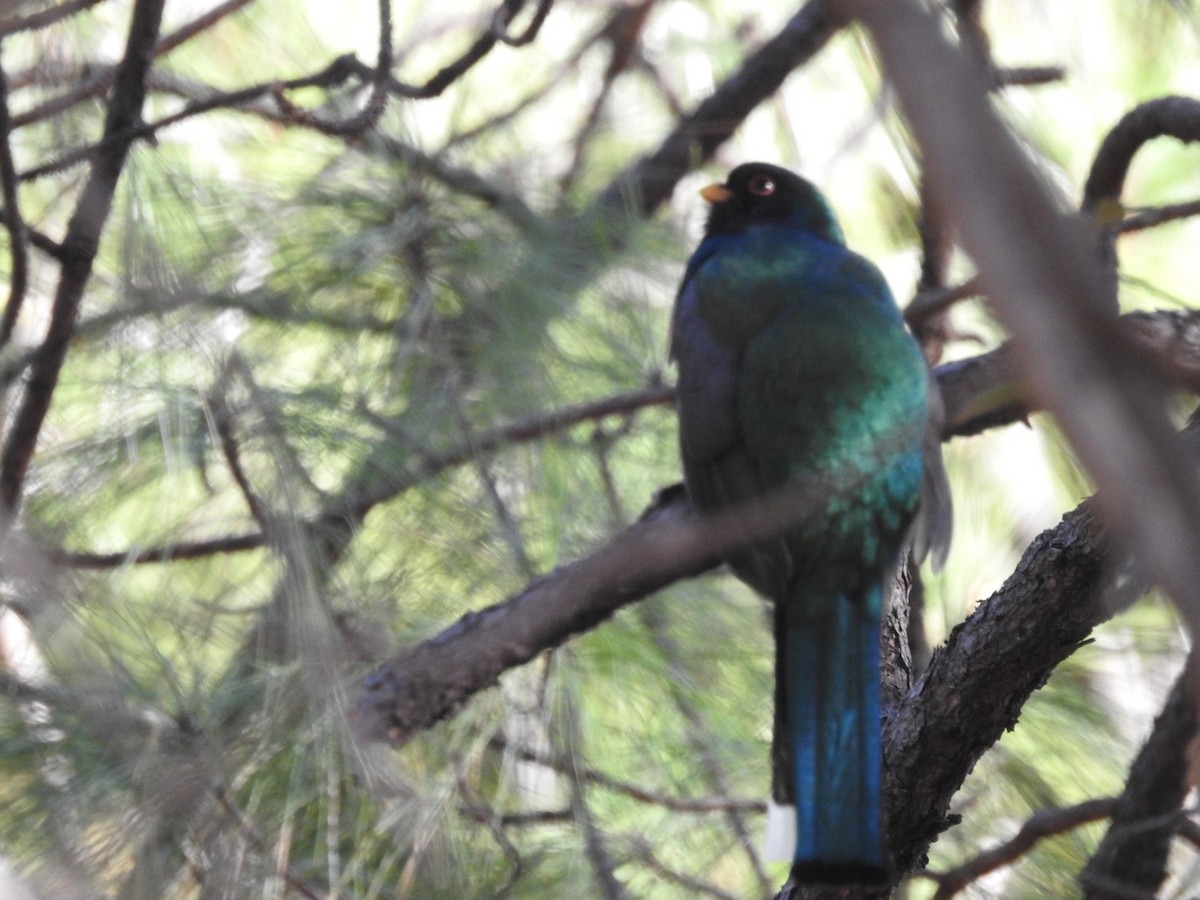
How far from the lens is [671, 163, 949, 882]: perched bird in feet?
5.48

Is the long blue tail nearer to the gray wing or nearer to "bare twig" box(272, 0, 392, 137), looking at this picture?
the gray wing

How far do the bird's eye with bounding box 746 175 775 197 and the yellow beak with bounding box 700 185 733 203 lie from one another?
0.13 feet

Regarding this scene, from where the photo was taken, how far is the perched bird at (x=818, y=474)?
1671 millimetres

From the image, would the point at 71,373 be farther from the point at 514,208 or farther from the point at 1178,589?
the point at 1178,589

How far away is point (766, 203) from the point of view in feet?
8.41

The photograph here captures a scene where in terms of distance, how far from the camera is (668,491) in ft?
7.30

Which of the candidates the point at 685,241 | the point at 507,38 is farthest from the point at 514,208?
the point at 507,38

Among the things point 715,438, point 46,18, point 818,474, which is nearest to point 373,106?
point 46,18

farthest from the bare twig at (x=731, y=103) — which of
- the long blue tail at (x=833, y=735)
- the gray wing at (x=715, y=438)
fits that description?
the long blue tail at (x=833, y=735)

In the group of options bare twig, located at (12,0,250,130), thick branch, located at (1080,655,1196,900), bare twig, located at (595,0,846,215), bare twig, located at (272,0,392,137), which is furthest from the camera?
bare twig, located at (595,0,846,215)

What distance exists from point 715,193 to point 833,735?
118cm

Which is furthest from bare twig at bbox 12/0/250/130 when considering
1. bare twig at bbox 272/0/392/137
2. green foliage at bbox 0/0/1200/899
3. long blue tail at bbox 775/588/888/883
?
long blue tail at bbox 775/588/888/883

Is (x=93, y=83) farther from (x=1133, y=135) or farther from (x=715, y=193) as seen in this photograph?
(x=1133, y=135)

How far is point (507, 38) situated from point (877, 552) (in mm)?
838
